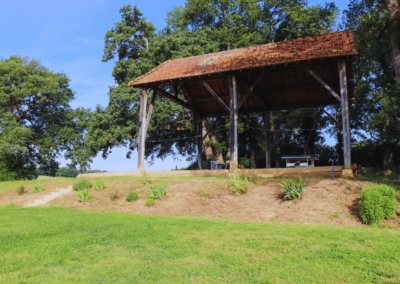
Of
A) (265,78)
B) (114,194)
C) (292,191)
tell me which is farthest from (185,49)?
(292,191)

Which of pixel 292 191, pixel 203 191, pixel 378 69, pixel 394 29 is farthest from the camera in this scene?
pixel 378 69

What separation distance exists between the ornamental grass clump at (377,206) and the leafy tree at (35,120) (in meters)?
28.5

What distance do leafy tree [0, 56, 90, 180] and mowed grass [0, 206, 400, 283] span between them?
1004 inches

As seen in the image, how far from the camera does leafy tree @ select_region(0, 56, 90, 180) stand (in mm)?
29984

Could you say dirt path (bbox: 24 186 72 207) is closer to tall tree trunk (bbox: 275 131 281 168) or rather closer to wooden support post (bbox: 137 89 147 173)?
wooden support post (bbox: 137 89 147 173)

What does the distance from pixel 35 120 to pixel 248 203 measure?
3205 centimetres

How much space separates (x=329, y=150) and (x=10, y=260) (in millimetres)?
28560

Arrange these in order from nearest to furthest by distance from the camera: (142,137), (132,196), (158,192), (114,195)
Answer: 1. (158,192)
2. (132,196)
3. (114,195)
4. (142,137)

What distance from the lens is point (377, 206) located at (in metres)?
8.41

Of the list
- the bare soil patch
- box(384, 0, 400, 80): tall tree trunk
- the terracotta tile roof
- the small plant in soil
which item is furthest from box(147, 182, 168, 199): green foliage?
box(384, 0, 400, 80): tall tree trunk

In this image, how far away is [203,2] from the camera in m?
31.6

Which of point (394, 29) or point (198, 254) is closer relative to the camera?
point (198, 254)

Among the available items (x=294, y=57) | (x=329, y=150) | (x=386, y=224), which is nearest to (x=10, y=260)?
(x=386, y=224)

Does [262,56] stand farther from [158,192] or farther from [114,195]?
[114,195]
